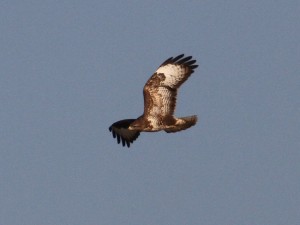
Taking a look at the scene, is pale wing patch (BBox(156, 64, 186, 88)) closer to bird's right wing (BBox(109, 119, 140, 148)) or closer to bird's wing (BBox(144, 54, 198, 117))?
bird's wing (BBox(144, 54, 198, 117))

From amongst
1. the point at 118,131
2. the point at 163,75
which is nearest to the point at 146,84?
the point at 163,75

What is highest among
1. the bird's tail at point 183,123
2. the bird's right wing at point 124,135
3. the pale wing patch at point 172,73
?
the pale wing patch at point 172,73

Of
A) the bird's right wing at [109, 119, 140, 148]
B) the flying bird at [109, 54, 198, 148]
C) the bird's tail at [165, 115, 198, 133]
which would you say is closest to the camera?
the bird's tail at [165, 115, 198, 133]

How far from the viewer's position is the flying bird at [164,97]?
1812 cm

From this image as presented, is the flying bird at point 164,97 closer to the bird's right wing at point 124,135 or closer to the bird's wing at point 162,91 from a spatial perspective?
the bird's wing at point 162,91

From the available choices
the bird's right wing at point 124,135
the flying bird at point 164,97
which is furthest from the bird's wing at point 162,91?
the bird's right wing at point 124,135

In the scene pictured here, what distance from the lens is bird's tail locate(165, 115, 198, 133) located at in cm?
1767

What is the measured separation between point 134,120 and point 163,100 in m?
1.17

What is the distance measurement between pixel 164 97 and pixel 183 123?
0.80 meters

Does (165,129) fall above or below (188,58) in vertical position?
below

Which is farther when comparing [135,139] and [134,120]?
[135,139]

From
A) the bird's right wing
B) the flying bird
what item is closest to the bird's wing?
the flying bird

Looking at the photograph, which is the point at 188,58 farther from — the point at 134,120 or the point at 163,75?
the point at 134,120

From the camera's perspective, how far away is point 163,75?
1836 centimetres
